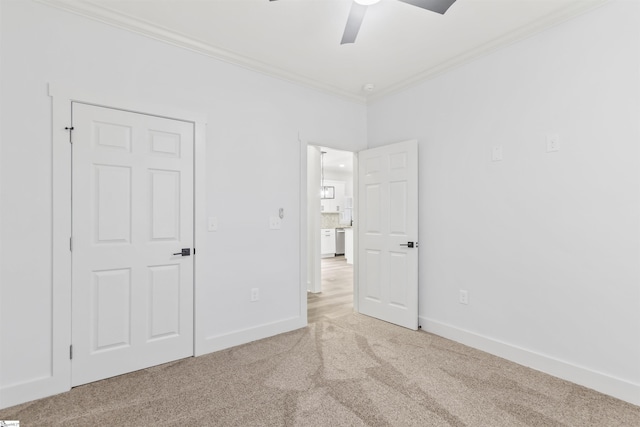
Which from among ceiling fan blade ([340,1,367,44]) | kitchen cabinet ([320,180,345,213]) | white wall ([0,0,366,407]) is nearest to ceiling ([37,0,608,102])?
white wall ([0,0,366,407])

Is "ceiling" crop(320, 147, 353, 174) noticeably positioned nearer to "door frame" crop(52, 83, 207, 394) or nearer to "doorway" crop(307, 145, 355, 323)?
"doorway" crop(307, 145, 355, 323)

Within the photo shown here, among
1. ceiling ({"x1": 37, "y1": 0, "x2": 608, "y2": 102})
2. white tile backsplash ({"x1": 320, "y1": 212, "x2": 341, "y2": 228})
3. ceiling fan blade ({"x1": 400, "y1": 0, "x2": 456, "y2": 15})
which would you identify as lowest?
white tile backsplash ({"x1": 320, "y1": 212, "x2": 341, "y2": 228})

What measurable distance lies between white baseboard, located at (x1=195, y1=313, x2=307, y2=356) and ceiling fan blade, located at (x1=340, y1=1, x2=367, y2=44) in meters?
2.71

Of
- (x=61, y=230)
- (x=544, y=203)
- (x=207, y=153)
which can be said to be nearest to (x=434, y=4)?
(x=544, y=203)

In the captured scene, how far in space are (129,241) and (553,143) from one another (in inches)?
135

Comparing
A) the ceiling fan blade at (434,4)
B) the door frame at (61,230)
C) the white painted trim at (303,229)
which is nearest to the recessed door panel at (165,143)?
the door frame at (61,230)

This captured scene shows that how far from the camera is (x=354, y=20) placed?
205cm

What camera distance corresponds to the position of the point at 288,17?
96.7 inches

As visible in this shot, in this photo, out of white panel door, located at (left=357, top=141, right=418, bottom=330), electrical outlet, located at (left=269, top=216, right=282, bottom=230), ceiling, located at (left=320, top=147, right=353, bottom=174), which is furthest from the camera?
ceiling, located at (left=320, top=147, right=353, bottom=174)

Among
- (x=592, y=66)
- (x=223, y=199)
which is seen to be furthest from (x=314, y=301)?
(x=592, y=66)

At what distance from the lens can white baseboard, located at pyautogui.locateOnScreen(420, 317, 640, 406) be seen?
2139 mm

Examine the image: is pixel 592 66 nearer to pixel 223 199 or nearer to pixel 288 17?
pixel 288 17

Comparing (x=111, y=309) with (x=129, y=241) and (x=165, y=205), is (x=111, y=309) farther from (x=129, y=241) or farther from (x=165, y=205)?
(x=165, y=205)

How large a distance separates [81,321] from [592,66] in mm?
4165
